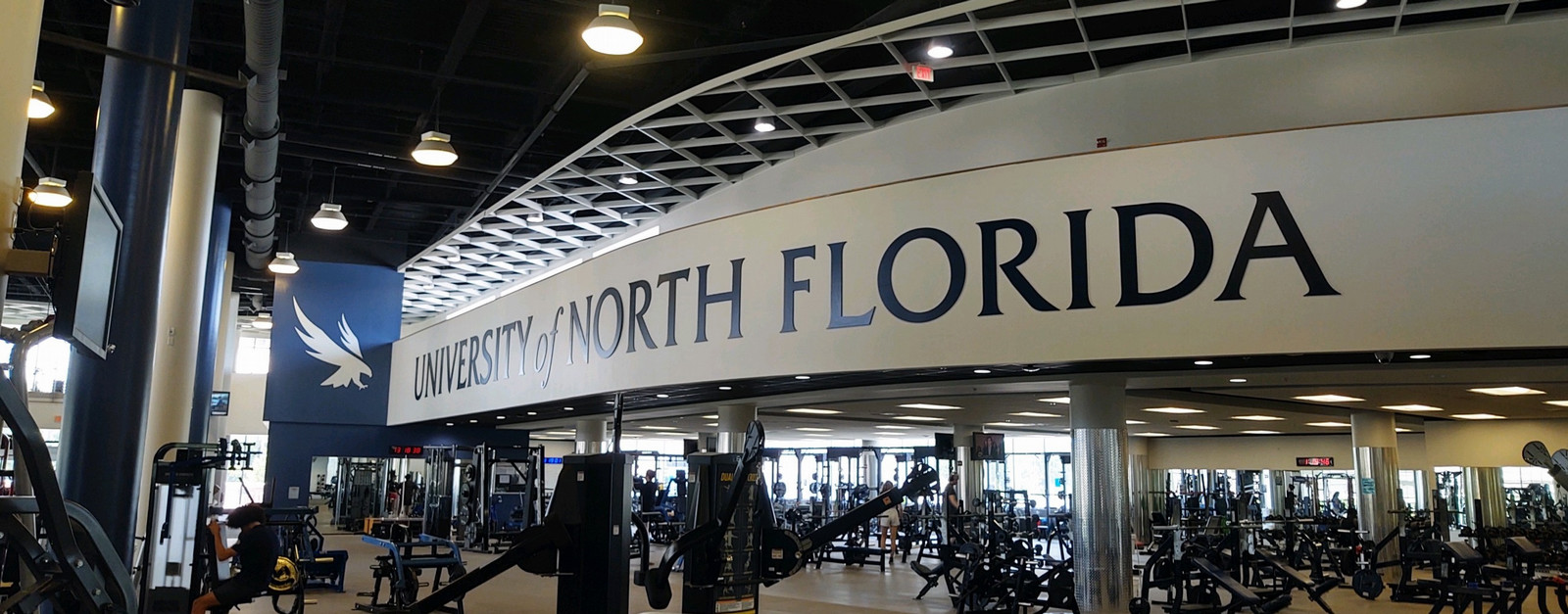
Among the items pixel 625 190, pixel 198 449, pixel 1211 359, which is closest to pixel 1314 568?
pixel 1211 359

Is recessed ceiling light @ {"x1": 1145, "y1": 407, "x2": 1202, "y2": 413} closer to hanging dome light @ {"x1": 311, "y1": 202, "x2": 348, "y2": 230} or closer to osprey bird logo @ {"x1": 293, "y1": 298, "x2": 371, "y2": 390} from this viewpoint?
hanging dome light @ {"x1": 311, "y1": 202, "x2": 348, "y2": 230}

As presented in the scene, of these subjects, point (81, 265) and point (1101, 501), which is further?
point (1101, 501)

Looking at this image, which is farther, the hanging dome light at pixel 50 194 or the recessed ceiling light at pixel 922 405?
the recessed ceiling light at pixel 922 405

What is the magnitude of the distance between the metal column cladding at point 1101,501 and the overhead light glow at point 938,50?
3.59 meters

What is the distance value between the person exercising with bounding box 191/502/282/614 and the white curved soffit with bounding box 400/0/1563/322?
20.2 feet

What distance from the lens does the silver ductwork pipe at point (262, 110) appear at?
875cm

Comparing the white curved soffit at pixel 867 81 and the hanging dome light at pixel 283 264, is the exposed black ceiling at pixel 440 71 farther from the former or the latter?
the hanging dome light at pixel 283 264

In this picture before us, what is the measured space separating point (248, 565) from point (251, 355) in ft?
98.9

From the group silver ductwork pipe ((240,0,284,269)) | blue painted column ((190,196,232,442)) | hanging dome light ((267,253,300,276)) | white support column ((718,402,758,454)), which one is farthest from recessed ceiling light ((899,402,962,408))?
blue painted column ((190,196,232,442))

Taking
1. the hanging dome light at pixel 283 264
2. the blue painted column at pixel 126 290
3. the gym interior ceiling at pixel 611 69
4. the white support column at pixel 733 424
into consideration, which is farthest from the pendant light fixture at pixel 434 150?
the hanging dome light at pixel 283 264

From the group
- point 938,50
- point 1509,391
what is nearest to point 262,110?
point 938,50

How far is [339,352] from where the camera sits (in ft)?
68.2

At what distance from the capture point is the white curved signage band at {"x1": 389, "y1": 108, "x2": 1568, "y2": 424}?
7246 mm

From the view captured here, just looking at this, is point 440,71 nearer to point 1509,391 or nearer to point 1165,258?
point 1165,258
